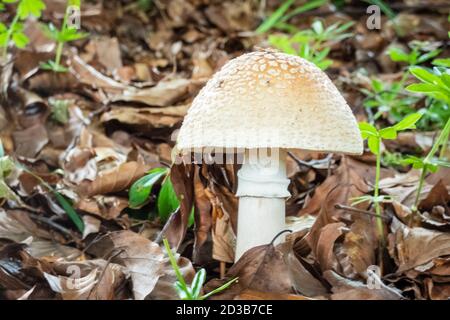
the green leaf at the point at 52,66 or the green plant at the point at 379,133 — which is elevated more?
the green leaf at the point at 52,66

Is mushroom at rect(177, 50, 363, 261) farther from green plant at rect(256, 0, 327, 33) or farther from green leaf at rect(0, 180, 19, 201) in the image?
green plant at rect(256, 0, 327, 33)

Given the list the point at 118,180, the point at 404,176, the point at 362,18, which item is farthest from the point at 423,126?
the point at 362,18

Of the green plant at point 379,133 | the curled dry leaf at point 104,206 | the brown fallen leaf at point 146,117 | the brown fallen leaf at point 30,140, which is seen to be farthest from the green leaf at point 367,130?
the brown fallen leaf at point 30,140

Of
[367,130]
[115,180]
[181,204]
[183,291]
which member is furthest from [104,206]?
[367,130]

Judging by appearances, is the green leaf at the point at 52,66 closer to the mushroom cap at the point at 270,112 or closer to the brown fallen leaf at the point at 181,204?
the brown fallen leaf at the point at 181,204

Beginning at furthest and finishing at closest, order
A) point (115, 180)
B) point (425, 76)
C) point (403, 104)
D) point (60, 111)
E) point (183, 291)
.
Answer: point (403, 104) < point (60, 111) < point (115, 180) < point (425, 76) < point (183, 291)

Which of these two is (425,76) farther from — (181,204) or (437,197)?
(181,204)
